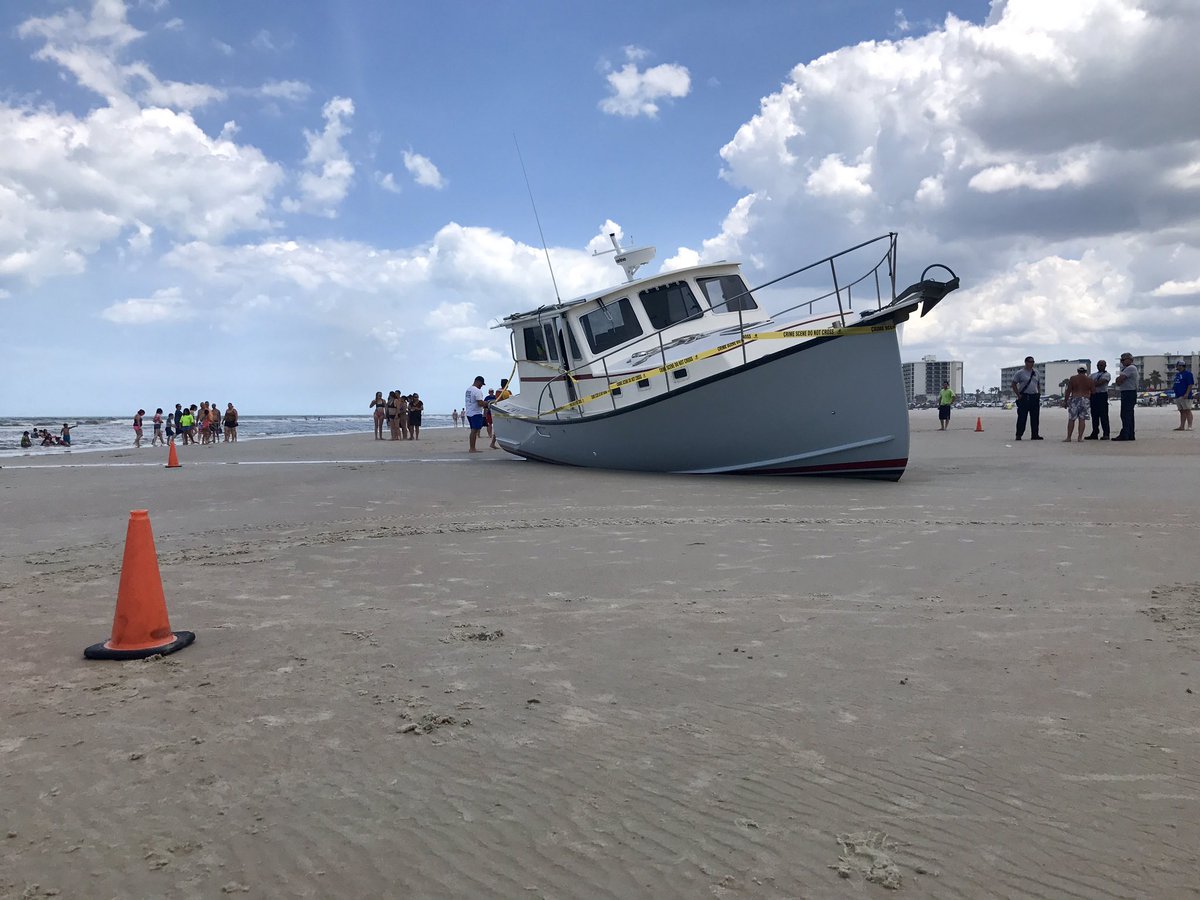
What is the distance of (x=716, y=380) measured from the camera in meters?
9.91

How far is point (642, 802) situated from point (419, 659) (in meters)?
1.44

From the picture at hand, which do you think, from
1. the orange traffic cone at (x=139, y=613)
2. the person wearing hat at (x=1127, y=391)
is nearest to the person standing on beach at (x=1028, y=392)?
the person wearing hat at (x=1127, y=391)

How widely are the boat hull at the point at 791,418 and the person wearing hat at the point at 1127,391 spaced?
7.80m

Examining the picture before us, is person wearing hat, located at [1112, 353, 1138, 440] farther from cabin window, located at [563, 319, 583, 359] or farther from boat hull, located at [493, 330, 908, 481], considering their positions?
cabin window, located at [563, 319, 583, 359]

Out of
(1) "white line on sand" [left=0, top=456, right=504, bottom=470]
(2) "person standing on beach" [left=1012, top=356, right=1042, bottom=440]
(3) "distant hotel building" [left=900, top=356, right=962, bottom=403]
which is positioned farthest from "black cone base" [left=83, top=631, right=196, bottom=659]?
(3) "distant hotel building" [left=900, top=356, right=962, bottom=403]

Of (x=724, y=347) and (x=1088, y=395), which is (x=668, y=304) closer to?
(x=724, y=347)

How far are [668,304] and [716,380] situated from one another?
8.40ft

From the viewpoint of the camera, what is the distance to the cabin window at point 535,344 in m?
13.0

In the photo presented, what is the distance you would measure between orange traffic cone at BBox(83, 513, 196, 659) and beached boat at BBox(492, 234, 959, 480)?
7259 mm

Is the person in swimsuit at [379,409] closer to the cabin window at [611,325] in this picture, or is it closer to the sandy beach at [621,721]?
the cabin window at [611,325]

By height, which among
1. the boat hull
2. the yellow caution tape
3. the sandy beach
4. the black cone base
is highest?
the yellow caution tape

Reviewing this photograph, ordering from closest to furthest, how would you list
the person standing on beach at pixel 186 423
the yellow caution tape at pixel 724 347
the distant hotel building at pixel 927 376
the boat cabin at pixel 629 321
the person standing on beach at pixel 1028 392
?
the yellow caution tape at pixel 724 347, the boat cabin at pixel 629 321, the person standing on beach at pixel 1028 392, the person standing on beach at pixel 186 423, the distant hotel building at pixel 927 376

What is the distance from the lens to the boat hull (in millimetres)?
9492

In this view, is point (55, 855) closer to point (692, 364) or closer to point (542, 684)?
point (542, 684)
